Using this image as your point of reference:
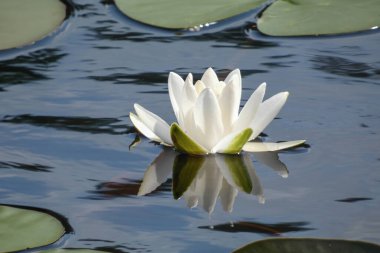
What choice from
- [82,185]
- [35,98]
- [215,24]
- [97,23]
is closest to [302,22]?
[215,24]

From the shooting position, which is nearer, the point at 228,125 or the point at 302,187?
the point at 302,187

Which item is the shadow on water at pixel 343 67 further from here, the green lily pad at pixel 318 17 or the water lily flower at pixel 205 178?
the water lily flower at pixel 205 178

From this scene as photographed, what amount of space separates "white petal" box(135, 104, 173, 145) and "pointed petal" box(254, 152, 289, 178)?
23 centimetres

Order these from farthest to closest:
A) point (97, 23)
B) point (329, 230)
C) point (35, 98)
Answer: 1. point (97, 23)
2. point (35, 98)
3. point (329, 230)

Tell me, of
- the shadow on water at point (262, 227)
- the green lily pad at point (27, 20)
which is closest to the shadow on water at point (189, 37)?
the green lily pad at point (27, 20)

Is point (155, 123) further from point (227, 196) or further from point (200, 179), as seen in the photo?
point (227, 196)

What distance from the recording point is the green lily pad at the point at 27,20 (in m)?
3.11

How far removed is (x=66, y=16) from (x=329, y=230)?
5.82 feet

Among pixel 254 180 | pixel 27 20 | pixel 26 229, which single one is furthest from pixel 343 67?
pixel 26 229

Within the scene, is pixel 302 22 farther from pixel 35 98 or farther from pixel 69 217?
pixel 69 217

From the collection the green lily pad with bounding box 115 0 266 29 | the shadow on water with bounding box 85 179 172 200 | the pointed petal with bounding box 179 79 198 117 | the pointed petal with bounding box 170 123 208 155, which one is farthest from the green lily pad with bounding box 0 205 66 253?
the green lily pad with bounding box 115 0 266 29

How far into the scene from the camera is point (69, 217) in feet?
6.37

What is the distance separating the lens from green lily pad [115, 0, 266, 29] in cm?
317

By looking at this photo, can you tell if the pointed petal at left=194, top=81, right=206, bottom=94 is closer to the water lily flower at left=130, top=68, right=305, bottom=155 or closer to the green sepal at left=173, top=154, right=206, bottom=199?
the water lily flower at left=130, top=68, right=305, bottom=155
